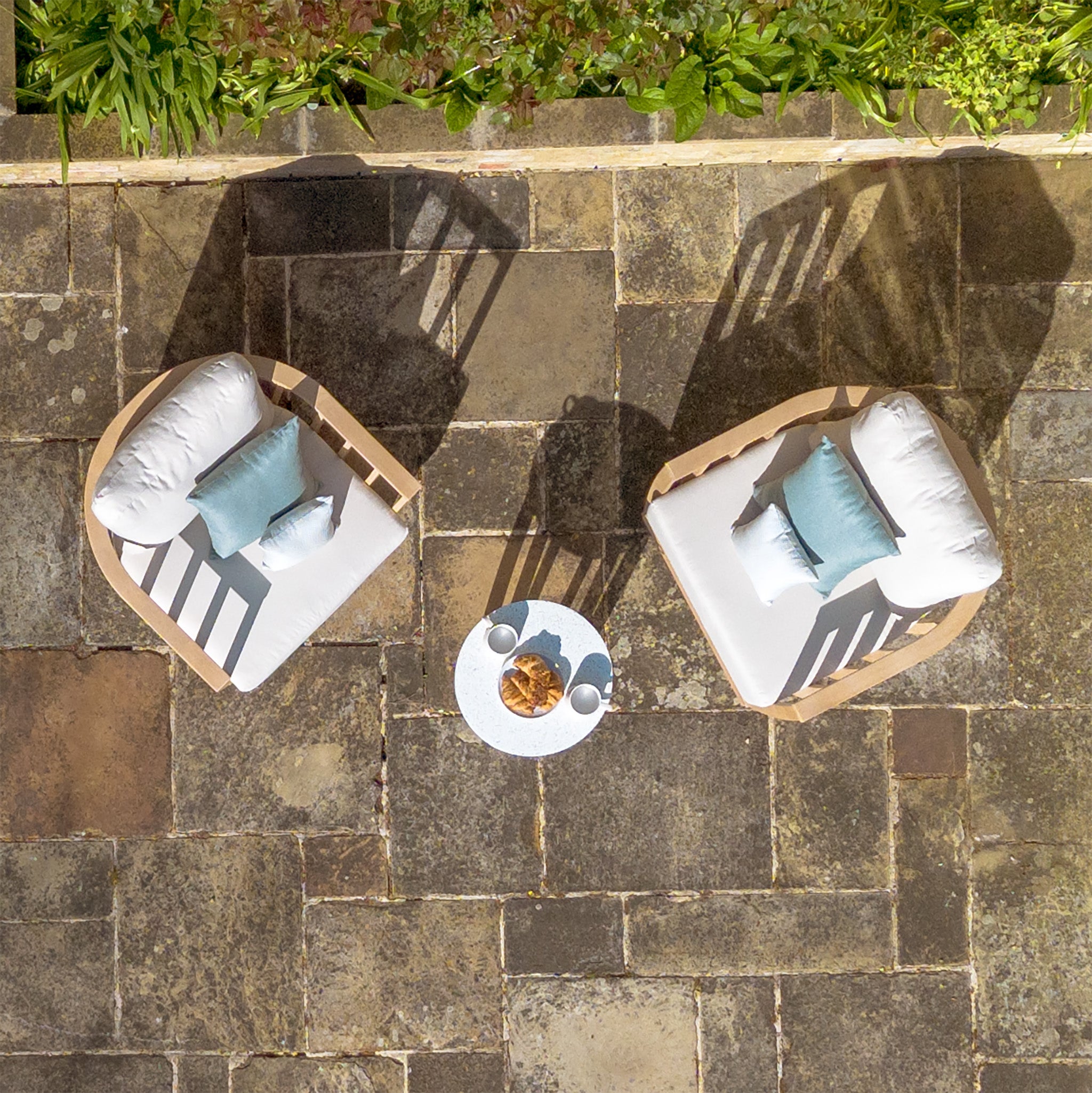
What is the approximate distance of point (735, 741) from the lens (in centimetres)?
299

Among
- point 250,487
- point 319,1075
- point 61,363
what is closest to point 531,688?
point 250,487

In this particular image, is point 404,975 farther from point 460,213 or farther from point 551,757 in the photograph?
point 460,213

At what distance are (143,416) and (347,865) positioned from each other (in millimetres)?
1597

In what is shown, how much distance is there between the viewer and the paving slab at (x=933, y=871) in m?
2.98

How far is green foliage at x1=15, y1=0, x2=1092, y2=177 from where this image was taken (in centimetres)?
227

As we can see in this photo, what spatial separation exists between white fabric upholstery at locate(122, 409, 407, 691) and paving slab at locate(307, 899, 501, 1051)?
0.97m

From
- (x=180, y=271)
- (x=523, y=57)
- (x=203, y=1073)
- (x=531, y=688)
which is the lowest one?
(x=203, y=1073)

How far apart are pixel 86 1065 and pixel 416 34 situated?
3397 mm

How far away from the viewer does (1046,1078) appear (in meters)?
2.98

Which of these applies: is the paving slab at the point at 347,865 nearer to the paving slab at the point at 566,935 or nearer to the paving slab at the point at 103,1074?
the paving slab at the point at 566,935

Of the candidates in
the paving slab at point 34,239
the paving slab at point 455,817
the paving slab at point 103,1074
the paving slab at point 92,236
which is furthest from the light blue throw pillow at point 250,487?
the paving slab at point 103,1074

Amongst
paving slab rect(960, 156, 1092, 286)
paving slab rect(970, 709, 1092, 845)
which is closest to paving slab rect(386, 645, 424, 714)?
paving slab rect(970, 709, 1092, 845)

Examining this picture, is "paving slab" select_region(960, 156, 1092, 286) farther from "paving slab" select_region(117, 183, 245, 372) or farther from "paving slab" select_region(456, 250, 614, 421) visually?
"paving slab" select_region(117, 183, 245, 372)

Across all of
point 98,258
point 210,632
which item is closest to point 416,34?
point 98,258
